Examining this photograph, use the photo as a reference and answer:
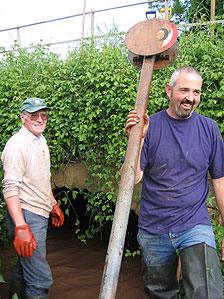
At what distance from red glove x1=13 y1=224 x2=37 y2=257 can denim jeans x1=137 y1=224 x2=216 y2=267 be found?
0.91 meters

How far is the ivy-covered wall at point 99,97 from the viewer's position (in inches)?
161

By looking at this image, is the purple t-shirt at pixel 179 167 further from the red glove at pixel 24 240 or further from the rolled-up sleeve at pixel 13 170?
the rolled-up sleeve at pixel 13 170

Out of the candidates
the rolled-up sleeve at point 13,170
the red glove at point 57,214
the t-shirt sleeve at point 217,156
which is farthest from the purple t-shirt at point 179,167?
the red glove at point 57,214

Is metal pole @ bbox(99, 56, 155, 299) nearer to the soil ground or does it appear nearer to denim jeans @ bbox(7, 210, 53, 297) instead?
denim jeans @ bbox(7, 210, 53, 297)

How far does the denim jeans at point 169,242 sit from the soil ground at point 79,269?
88.2 inches

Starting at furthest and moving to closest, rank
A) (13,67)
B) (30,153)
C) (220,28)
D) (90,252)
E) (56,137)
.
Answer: (90,252), (13,67), (56,137), (220,28), (30,153)

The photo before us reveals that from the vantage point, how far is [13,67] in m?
5.68

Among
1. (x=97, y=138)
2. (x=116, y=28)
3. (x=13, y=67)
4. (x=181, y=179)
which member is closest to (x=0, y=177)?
(x=97, y=138)

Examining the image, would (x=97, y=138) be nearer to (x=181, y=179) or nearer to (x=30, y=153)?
(x=30, y=153)

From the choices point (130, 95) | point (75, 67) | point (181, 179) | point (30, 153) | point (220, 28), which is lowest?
point (181, 179)

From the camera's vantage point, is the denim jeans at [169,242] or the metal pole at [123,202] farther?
the denim jeans at [169,242]

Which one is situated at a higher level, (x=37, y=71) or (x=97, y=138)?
(x=37, y=71)

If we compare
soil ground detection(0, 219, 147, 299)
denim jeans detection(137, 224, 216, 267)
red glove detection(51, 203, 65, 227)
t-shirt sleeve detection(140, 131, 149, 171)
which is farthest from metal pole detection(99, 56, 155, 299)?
soil ground detection(0, 219, 147, 299)

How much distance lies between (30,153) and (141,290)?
2592mm
